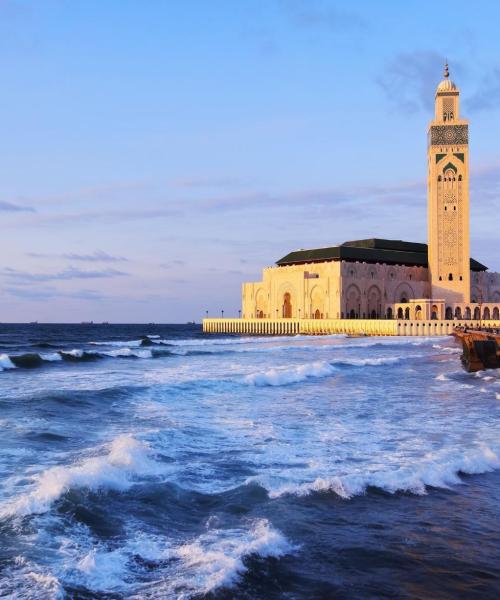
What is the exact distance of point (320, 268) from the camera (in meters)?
99.9

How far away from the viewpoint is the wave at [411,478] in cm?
1010

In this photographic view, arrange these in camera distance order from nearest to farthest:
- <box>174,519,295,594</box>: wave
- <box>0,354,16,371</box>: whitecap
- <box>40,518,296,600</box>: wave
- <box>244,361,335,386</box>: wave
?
<box>40,518,296,600</box>: wave, <box>174,519,295,594</box>: wave, <box>244,361,335,386</box>: wave, <box>0,354,16,371</box>: whitecap

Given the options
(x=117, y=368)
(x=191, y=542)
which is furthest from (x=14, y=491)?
(x=117, y=368)

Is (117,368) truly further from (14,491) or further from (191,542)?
(191,542)

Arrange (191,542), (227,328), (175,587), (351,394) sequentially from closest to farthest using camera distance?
(175,587) < (191,542) < (351,394) < (227,328)

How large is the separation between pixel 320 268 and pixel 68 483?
300 ft

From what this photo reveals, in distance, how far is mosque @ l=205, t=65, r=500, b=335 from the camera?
313 feet

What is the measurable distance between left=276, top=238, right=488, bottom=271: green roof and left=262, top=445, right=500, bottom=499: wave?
86.8m

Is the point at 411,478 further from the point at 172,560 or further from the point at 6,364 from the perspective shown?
the point at 6,364

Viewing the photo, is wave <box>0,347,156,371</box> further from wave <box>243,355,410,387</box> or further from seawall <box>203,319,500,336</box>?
seawall <box>203,319,500,336</box>

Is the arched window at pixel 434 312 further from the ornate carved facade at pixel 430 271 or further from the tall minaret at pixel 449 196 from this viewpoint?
the tall minaret at pixel 449 196

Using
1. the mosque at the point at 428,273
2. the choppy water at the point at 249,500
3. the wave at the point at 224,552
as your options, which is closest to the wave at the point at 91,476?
the choppy water at the point at 249,500

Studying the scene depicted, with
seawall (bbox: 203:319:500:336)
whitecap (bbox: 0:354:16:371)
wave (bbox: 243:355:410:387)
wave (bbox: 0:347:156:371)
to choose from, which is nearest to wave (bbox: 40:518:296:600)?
wave (bbox: 243:355:410:387)

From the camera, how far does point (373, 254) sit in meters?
103
